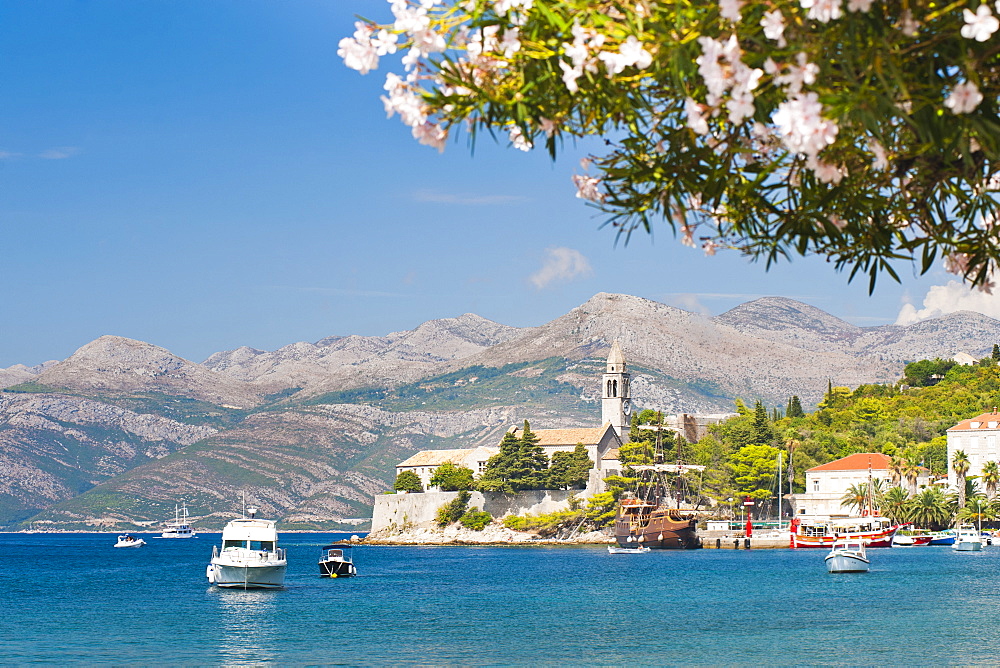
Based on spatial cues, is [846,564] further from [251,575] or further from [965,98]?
[965,98]

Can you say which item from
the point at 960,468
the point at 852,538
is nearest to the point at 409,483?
the point at 852,538

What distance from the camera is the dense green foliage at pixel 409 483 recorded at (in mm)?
116375

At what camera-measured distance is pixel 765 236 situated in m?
6.38

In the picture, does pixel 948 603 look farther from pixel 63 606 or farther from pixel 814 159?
pixel 814 159

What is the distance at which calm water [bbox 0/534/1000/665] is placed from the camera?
30891 mm

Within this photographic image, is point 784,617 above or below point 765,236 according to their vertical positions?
below

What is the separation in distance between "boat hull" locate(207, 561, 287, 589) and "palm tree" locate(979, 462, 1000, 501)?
6488 centimetres

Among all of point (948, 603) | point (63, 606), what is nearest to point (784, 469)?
point (948, 603)

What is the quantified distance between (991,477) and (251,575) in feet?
221

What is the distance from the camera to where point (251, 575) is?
5225cm

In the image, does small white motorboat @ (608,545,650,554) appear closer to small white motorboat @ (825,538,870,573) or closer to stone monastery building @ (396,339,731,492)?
stone monastery building @ (396,339,731,492)

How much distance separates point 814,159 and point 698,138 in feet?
2.76

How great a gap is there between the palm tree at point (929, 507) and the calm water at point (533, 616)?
23.6m

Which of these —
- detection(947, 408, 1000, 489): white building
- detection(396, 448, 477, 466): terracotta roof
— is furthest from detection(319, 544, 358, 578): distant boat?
detection(947, 408, 1000, 489): white building
